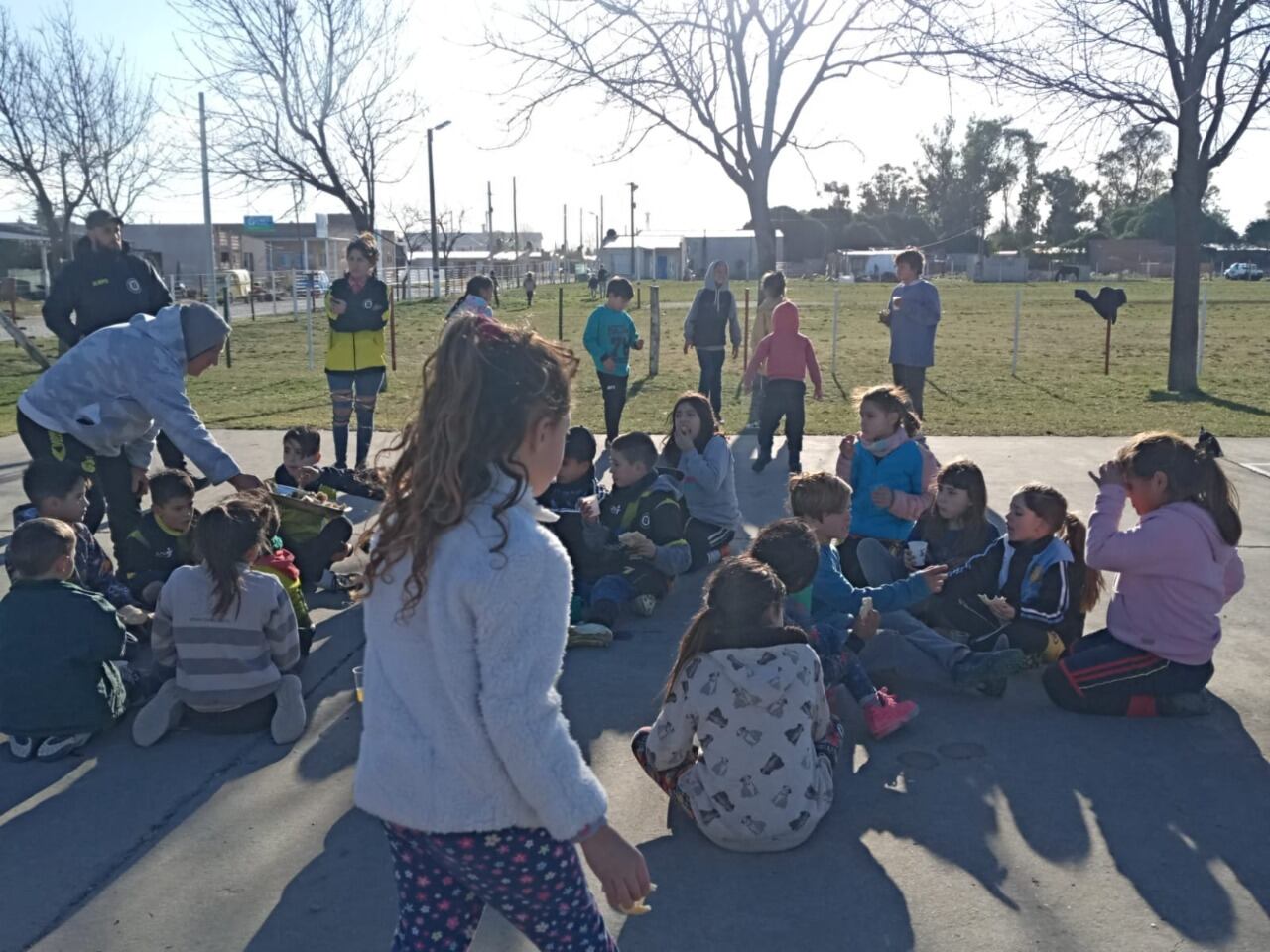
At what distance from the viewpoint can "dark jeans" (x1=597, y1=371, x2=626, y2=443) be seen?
10.2 meters

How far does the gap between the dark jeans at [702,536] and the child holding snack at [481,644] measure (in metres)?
4.43

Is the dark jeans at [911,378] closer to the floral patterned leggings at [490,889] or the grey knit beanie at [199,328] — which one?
the grey knit beanie at [199,328]

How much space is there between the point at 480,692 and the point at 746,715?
1.62 m

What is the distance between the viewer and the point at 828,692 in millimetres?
4461

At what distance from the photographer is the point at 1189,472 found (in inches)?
171

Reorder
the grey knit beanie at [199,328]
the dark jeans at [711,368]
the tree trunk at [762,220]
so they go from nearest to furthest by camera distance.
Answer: the grey knit beanie at [199,328] → the dark jeans at [711,368] → the tree trunk at [762,220]

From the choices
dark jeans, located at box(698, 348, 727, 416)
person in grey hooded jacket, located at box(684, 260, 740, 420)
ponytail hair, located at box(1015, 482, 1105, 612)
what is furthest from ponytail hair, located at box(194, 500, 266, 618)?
dark jeans, located at box(698, 348, 727, 416)

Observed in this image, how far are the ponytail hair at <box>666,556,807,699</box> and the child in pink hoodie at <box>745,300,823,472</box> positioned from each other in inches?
238

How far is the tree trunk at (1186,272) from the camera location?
14.5 metres

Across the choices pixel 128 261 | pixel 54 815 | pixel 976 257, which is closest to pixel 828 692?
pixel 54 815

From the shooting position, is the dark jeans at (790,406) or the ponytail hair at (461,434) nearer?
the ponytail hair at (461,434)

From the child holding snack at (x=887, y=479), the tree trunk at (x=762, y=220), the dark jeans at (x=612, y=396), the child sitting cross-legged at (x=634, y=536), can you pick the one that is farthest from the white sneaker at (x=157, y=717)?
the tree trunk at (x=762, y=220)

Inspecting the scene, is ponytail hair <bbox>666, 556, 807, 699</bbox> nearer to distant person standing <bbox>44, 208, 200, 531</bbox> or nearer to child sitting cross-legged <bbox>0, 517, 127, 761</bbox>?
child sitting cross-legged <bbox>0, 517, 127, 761</bbox>

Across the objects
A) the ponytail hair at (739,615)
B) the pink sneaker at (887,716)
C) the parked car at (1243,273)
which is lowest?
the pink sneaker at (887,716)
